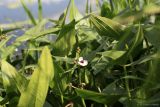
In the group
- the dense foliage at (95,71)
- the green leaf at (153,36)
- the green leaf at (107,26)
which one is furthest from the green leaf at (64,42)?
the green leaf at (153,36)

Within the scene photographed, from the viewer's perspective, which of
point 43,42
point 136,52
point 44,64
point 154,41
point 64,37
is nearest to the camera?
point 44,64

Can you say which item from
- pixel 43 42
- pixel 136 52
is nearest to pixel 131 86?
pixel 136 52

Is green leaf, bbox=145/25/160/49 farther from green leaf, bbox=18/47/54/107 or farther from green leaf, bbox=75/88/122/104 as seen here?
green leaf, bbox=18/47/54/107

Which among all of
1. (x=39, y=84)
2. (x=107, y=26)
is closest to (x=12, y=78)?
(x=39, y=84)

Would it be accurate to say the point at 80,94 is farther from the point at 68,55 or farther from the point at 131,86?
the point at 68,55

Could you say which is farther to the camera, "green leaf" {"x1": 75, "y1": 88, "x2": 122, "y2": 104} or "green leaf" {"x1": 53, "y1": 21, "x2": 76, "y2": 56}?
"green leaf" {"x1": 53, "y1": 21, "x2": 76, "y2": 56}

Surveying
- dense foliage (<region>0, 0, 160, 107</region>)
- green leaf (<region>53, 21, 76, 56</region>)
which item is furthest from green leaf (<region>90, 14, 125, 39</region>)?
green leaf (<region>53, 21, 76, 56</region>)

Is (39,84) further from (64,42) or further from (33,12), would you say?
(33,12)
